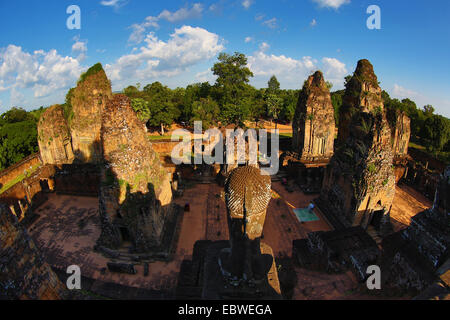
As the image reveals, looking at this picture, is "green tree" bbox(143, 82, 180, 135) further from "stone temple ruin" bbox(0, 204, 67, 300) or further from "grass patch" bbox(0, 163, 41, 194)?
"stone temple ruin" bbox(0, 204, 67, 300)

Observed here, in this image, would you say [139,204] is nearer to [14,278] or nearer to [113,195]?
[113,195]

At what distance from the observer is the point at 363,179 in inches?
500

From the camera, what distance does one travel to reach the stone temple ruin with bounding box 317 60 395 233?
12.4 metres

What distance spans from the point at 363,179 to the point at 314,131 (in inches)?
406

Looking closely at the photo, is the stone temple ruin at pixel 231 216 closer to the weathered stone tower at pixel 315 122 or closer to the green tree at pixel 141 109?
the weathered stone tower at pixel 315 122

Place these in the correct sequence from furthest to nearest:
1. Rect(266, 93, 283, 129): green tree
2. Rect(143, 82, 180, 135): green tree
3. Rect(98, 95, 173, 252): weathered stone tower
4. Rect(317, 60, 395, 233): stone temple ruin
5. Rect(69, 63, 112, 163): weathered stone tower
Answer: Rect(266, 93, 283, 129): green tree < Rect(143, 82, 180, 135): green tree < Rect(69, 63, 112, 163): weathered stone tower < Rect(317, 60, 395, 233): stone temple ruin < Rect(98, 95, 173, 252): weathered stone tower

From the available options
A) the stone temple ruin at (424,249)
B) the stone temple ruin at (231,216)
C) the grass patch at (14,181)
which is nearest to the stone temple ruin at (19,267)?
the stone temple ruin at (231,216)

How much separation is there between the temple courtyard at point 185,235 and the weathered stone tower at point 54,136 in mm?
4917

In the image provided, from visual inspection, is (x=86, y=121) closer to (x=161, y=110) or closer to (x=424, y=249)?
(x=161, y=110)

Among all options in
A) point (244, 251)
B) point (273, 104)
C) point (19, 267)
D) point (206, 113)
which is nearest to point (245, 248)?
point (244, 251)

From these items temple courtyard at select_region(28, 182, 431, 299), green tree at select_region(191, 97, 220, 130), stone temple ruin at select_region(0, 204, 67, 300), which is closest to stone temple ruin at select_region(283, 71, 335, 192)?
temple courtyard at select_region(28, 182, 431, 299)

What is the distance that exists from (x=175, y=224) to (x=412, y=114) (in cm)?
4456

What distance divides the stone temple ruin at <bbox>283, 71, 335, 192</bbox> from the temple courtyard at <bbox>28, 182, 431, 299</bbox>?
3.03 m

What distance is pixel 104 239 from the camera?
12.7 m
